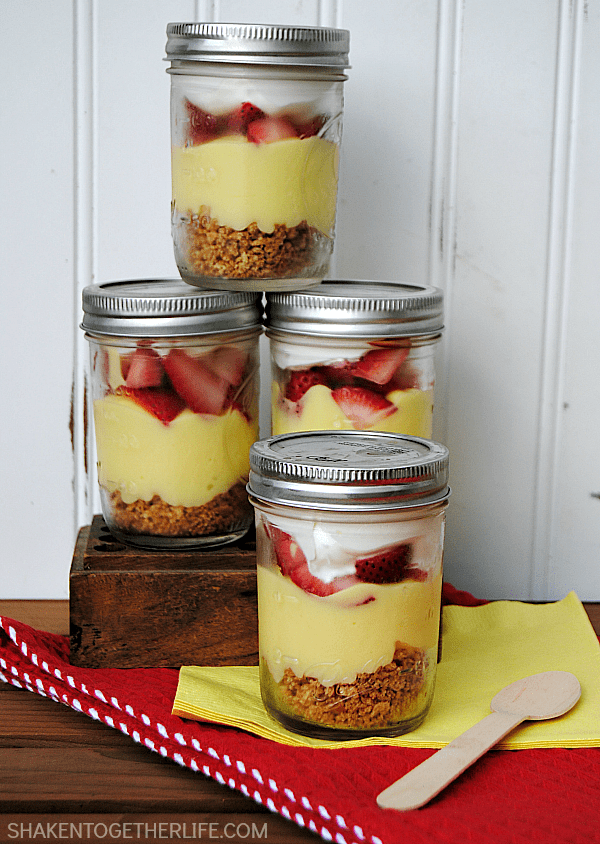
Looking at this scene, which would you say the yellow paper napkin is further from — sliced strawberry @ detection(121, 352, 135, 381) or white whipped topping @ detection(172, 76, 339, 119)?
white whipped topping @ detection(172, 76, 339, 119)

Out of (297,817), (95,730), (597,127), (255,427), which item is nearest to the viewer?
(297,817)

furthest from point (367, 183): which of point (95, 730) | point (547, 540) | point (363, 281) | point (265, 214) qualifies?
point (95, 730)

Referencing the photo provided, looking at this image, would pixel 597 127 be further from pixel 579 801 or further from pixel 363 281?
pixel 579 801

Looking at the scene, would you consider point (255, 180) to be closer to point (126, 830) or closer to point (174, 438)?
point (174, 438)

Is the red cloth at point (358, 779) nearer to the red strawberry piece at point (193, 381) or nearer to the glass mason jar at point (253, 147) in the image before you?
the red strawberry piece at point (193, 381)

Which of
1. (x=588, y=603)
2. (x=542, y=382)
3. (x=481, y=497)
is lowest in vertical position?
(x=588, y=603)

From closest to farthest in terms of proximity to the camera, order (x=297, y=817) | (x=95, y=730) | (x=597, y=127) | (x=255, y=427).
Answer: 1. (x=297, y=817)
2. (x=95, y=730)
3. (x=255, y=427)
4. (x=597, y=127)

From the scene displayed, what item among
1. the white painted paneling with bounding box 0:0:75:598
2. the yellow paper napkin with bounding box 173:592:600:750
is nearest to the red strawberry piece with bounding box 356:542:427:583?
the yellow paper napkin with bounding box 173:592:600:750
